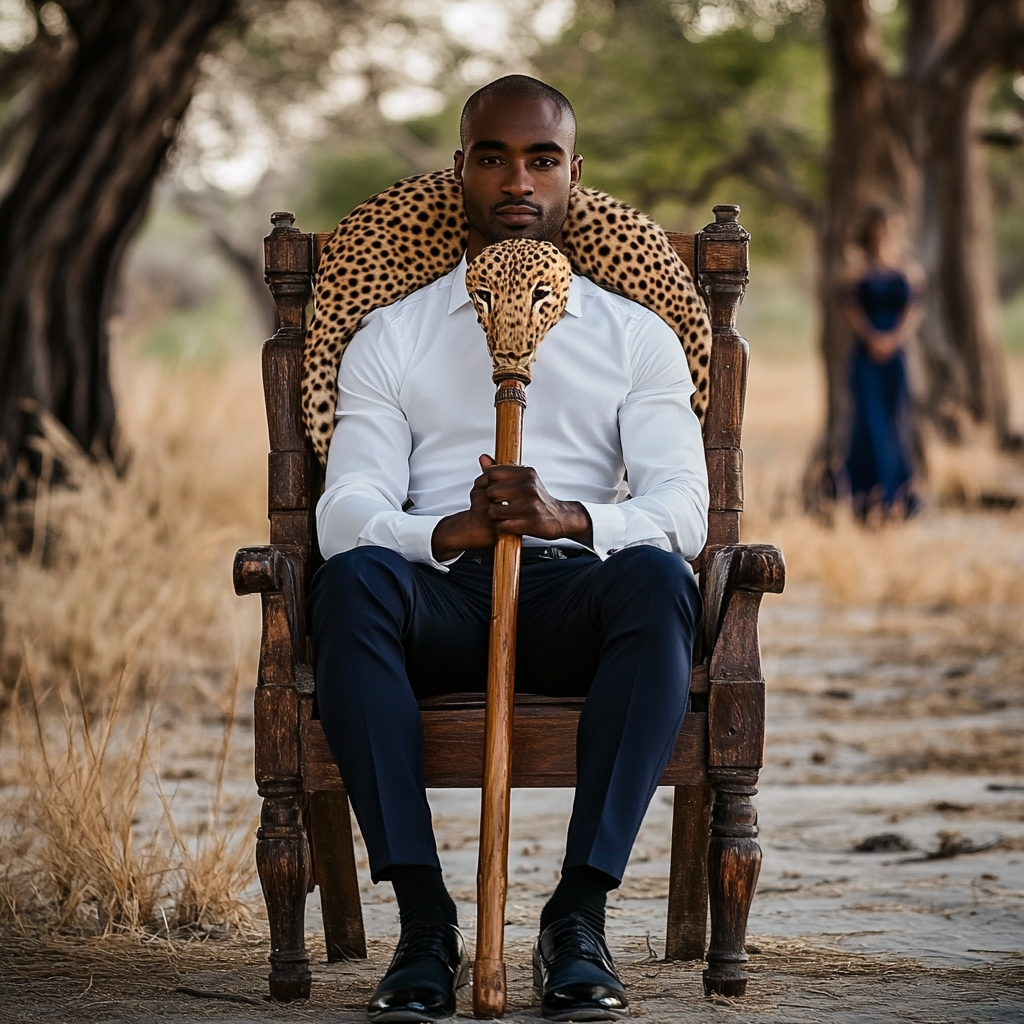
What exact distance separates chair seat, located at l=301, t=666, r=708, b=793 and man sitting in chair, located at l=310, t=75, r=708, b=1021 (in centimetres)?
5

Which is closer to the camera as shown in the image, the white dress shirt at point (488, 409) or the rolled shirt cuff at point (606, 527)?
the rolled shirt cuff at point (606, 527)

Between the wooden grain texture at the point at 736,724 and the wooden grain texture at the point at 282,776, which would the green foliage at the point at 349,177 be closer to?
the wooden grain texture at the point at 282,776

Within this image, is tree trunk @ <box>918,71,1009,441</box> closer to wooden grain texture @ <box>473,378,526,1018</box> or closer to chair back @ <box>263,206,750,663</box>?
chair back @ <box>263,206,750,663</box>

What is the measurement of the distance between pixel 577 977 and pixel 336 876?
596 millimetres

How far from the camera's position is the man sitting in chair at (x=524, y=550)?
245 centimetres

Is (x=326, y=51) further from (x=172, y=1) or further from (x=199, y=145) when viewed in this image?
(x=172, y=1)

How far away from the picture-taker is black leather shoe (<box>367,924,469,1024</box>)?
7.64 ft

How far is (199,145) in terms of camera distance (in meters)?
15.9

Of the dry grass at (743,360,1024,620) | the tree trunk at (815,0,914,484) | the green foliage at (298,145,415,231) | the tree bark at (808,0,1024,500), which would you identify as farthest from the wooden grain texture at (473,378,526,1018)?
the green foliage at (298,145,415,231)

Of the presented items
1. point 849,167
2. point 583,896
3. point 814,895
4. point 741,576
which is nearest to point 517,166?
point 741,576

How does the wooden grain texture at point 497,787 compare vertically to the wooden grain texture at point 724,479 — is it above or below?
below

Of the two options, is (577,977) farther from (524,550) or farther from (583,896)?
(524,550)

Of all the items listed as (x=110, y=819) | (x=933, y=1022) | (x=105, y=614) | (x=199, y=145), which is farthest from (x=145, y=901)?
(x=199, y=145)

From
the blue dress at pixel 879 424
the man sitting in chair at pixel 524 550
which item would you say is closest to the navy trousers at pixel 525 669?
the man sitting in chair at pixel 524 550
